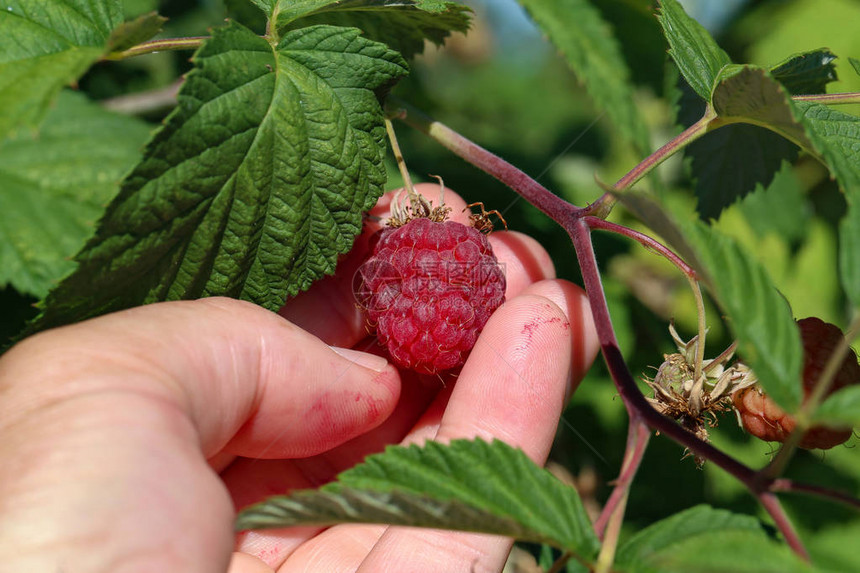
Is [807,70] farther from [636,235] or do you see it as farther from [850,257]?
[850,257]

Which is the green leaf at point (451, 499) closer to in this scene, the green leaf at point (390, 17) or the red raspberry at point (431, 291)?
the red raspberry at point (431, 291)

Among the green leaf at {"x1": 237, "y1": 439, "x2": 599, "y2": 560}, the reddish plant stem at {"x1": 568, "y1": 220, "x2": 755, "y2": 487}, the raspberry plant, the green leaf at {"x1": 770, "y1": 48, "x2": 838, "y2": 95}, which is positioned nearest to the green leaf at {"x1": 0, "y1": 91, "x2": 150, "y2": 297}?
the raspberry plant

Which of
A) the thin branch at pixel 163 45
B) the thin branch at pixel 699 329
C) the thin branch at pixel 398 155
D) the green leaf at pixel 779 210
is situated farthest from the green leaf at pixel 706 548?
the green leaf at pixel 779 210

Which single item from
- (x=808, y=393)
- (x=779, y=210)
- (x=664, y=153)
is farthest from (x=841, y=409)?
(x=779, y=210)

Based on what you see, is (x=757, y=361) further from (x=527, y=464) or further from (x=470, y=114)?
(x=470, y=114)

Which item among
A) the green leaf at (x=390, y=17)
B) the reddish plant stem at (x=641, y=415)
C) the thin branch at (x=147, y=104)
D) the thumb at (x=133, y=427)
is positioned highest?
the green leaf at (x=390, y=17)

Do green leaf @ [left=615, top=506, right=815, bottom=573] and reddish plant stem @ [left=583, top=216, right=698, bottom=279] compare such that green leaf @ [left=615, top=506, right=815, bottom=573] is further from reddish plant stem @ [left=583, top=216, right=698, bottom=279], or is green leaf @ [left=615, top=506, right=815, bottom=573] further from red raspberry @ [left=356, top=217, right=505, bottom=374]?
red raspberry @ [left=356, top=217, right=505, bottom=374]

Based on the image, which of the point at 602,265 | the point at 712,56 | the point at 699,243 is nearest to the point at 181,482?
the point at 699,243
